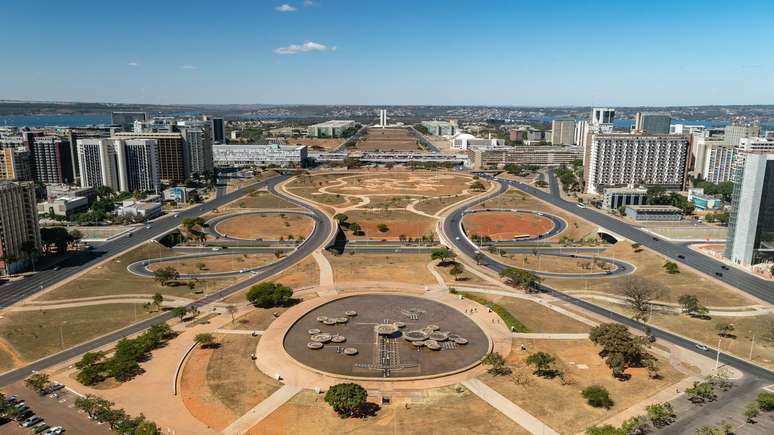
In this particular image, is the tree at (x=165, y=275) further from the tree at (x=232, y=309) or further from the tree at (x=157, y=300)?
the tree at (x=232, y=309)

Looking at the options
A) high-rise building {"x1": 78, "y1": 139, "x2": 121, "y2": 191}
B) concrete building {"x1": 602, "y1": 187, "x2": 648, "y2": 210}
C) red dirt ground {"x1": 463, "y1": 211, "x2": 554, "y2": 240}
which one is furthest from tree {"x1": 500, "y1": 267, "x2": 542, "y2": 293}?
high-rise building {"x1": 78, "y1": 139, "x2": 121, "y2": 191}

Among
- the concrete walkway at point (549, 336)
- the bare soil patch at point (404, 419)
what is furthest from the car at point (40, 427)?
the concrete walkway at point (549, 336)

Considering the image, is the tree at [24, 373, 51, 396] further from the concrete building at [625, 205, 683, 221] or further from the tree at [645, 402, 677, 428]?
the concrete building at [625, 205, 683, 221]

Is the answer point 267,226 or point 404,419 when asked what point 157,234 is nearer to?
point 267,226

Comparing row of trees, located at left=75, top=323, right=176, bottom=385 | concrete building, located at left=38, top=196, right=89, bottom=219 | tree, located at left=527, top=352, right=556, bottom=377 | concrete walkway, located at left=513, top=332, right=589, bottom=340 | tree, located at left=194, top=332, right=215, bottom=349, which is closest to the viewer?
row of trees, located at left=75, top=323, right=176, bottom=385

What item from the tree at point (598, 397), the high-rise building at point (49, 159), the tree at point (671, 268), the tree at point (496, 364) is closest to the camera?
the tree at point (598, 397)
